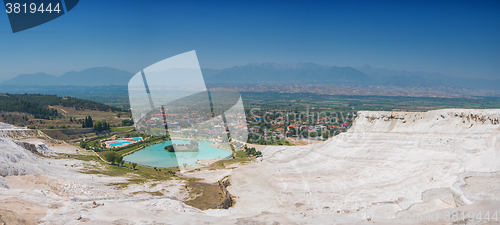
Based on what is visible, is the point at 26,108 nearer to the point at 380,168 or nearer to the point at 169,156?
the point at 169,156

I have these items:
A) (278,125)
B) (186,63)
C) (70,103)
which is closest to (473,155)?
(186,63)

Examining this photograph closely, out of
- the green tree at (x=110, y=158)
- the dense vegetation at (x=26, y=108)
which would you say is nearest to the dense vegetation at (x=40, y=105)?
the dense vegetation at (x=26, y=108)

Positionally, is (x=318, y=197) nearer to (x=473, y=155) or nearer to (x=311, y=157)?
(x=311, y=157)

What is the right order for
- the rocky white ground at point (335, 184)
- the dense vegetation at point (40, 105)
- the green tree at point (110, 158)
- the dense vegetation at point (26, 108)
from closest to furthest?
the rocky white ground at point (335, 184)
the green tree at point (110, 158)
the dense vegetation at point (26, 108)
the dense vegetation at point (40, 105)

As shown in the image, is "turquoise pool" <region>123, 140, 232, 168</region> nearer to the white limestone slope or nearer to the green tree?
the green tree

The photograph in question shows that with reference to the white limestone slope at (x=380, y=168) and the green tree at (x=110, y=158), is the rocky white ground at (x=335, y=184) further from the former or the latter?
the green tree at (x=110, y=158)

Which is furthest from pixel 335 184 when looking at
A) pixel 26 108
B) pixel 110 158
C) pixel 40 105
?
pixel 40 105

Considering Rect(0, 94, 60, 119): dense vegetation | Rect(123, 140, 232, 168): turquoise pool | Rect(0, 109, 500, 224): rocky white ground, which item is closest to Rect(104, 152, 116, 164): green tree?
Rect(123, 140, 232, 168): turquoise pool
